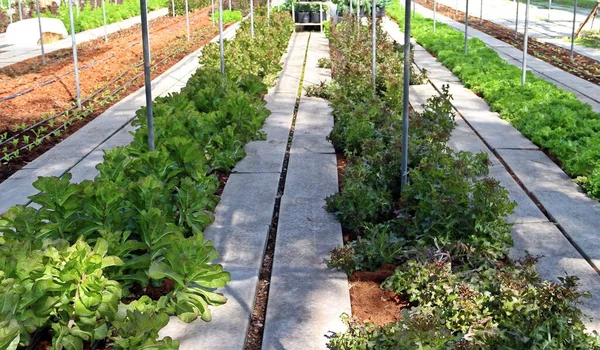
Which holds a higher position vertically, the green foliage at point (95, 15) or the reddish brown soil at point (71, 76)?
the green foliage at point (95, 15)

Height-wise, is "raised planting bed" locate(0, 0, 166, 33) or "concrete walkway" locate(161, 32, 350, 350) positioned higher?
"raised planting bed" locate(0, 0, 166, 33)

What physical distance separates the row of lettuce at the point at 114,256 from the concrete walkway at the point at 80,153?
54.9 inches

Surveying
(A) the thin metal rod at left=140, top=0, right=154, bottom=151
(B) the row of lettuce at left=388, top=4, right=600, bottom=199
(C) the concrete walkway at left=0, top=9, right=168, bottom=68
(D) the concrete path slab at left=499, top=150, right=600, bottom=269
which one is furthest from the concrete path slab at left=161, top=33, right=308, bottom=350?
(C) the concrete walkway at left=0, top=9, right=168, bottom=68

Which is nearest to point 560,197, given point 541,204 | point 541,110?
point 541,204

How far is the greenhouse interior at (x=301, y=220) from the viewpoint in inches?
157

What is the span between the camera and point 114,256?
14.0 feet

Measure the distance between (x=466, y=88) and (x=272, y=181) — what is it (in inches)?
266

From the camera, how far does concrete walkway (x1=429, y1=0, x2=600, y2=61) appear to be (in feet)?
70.6

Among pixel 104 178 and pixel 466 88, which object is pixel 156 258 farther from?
pixel 466 88

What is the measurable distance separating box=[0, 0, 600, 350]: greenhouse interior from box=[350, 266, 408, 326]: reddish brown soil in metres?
0.02

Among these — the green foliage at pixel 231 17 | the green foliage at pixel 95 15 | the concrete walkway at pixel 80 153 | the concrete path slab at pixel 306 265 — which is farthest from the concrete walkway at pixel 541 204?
the green foliage at pixel 231 17

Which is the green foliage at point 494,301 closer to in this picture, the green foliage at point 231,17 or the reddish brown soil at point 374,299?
the reddish brown soil at point 374,299

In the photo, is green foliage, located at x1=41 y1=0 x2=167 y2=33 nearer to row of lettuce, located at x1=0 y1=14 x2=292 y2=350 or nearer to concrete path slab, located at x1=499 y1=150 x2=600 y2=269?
concrete path slab, located at x1=499 y1=150 x2=600 y2=269

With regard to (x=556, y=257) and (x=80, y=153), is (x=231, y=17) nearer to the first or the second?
(x=80, y=153)
